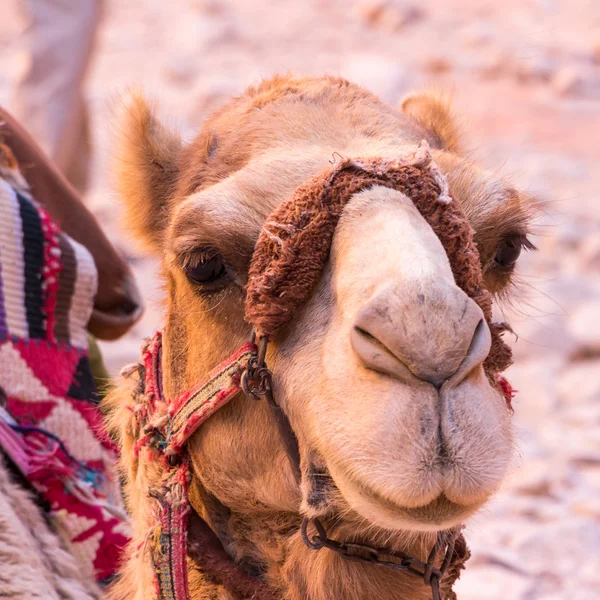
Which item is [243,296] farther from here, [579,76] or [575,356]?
[579,76]

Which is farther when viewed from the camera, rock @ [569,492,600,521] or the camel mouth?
rock @ [569,492,600,521]

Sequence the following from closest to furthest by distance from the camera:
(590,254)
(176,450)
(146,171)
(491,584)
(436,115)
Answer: (176,450), (146,171), (436,115), (491,584), (590,254)

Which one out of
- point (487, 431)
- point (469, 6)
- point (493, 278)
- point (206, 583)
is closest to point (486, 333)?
point (487, 431)

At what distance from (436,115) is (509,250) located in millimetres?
595

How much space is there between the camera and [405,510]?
5.94ft

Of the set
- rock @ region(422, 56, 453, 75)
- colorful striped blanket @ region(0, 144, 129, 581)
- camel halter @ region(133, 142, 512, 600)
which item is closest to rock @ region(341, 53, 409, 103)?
rock @ region(422, 56, 453, 75)

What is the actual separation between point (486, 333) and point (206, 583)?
889 mm

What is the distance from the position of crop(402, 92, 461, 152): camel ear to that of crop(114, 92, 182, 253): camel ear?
0.62 meters

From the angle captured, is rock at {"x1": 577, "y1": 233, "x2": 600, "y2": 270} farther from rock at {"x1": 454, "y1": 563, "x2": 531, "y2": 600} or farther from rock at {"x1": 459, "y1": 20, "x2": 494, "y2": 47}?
rock at {"x1": 459, "y1": 20, "x2": 494, "y2": 47}

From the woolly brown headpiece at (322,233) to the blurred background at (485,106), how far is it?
404 mm

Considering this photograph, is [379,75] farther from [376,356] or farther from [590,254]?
[376,356]

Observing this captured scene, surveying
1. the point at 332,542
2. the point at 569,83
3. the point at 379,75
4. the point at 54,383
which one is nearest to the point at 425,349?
the point at 332,542

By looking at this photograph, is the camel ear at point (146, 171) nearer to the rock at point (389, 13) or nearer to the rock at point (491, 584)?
the rock at point (491, 584)

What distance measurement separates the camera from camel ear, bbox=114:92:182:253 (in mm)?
2654
